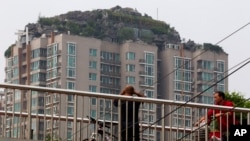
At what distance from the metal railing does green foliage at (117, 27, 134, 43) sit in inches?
5256

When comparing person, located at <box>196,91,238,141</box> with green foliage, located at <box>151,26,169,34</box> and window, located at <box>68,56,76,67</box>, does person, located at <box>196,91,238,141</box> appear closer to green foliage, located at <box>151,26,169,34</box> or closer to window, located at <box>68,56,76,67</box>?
window, located at <box>68,56,76,67</box>

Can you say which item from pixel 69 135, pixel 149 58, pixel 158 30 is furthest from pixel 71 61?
pixel 69 135

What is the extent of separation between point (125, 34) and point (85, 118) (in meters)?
137

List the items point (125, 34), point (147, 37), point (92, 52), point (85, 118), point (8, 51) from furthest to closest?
point (147, 37) → point (125, 34) → point (8, 51) → point (92, 52) → point (85, 118)

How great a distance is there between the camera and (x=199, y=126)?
16906 mm

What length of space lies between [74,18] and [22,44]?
42.9ft

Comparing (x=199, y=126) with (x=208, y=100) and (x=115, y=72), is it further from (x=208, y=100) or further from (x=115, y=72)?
(x=115, y=72)

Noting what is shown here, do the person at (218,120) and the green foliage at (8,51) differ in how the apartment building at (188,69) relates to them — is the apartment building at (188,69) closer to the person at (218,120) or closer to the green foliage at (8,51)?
the green foliage at (8,51)

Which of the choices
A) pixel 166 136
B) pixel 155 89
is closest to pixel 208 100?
pixel 155 89

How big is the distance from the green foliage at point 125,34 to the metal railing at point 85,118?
438 ft

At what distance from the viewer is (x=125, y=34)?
154375mm

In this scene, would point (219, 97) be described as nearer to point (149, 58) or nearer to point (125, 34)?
point (149, 58)

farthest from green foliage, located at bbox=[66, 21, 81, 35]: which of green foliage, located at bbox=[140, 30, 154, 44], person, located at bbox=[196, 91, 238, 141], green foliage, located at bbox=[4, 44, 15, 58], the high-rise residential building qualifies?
person, located at bbox=[196, 91, 238, 141]

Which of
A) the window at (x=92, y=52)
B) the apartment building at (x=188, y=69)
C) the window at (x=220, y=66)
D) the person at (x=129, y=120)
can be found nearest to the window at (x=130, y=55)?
the apartment building at (x=188, y=69)
